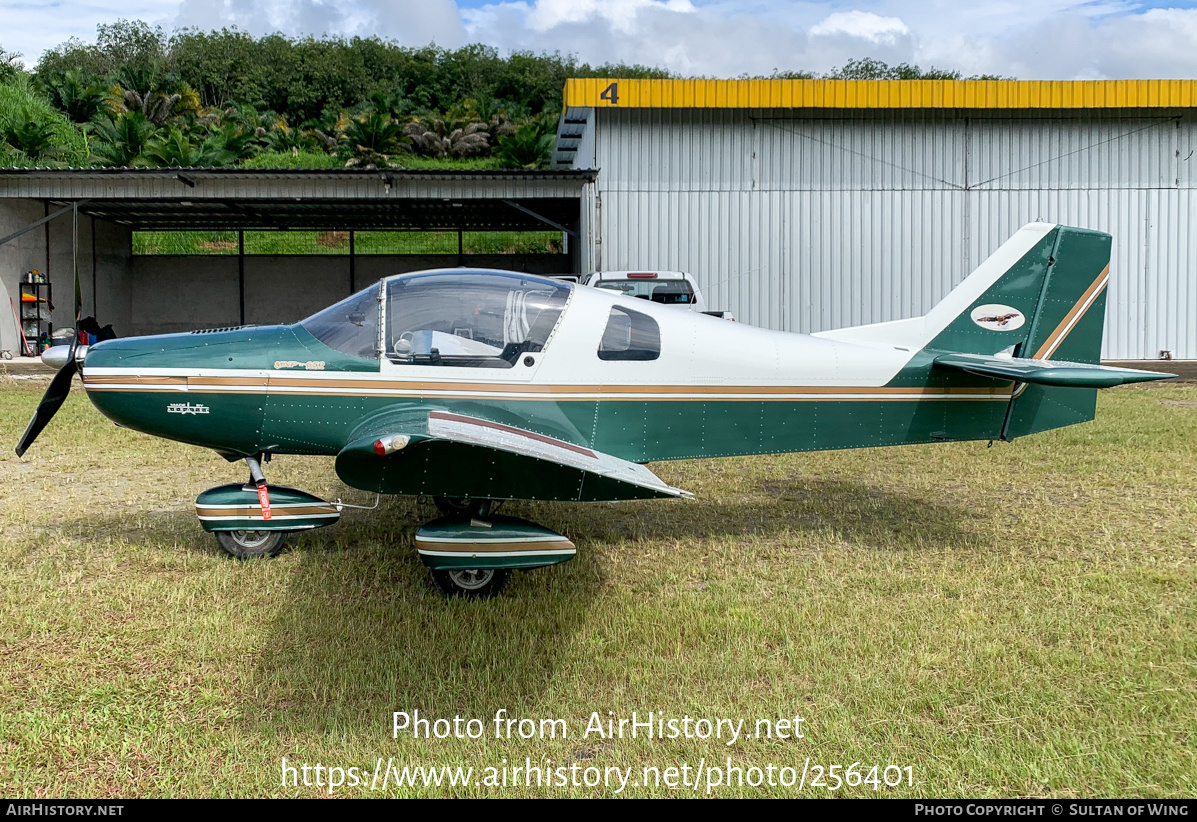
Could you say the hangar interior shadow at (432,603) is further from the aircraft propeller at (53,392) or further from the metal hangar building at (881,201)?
the metal hangar building at (881,201)

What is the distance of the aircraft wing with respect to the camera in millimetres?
4012

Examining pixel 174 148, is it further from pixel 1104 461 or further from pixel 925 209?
pixel 1104 461

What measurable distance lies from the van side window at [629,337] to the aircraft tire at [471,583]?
1.52 m

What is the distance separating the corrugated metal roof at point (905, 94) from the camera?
675 inches

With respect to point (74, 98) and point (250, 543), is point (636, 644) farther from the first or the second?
point (74, 98)

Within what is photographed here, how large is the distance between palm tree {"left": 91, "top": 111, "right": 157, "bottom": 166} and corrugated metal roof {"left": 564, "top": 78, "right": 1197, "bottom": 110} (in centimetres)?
2239

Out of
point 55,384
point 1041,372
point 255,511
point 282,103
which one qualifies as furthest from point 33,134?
point 282,103

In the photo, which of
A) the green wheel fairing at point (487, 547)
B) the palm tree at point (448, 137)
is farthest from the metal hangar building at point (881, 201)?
the palm tree at point (448, 137)

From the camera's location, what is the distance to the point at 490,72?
7288cm

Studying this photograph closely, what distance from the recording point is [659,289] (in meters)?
13.4

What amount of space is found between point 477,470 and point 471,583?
1.11 metres

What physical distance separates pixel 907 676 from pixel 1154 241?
58.2 feet

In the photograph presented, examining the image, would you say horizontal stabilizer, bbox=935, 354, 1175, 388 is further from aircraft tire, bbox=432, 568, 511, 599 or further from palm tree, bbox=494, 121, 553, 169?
palm tree, bbox=494, 121, 553, 169

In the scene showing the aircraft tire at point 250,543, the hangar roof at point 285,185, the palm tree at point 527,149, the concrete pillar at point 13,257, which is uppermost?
the palm tree at point 527,149
